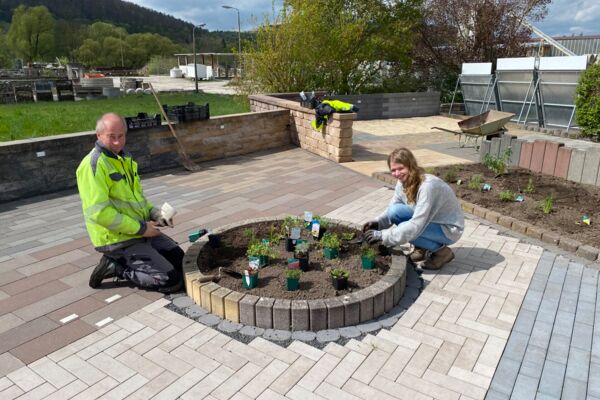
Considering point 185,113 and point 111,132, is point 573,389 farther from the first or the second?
point 185,113

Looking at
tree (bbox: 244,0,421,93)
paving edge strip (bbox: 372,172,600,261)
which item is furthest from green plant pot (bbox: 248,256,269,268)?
tree (bbox: 244,0,421,93)

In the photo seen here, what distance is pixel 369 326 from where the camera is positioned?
342 cm

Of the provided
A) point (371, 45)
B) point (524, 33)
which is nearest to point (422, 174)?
point (371, 45)

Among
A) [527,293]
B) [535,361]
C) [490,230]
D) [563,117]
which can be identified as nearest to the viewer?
[535,361]

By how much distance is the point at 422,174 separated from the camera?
4199 mm

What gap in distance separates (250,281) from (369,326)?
39.9 inches

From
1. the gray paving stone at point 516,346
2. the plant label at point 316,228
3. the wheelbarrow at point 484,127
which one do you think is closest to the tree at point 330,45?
the wheelbarrow at point 484,127

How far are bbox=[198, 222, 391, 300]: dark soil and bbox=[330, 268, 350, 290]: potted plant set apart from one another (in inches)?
1.7

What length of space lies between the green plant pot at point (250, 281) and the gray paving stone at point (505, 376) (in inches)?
74.0

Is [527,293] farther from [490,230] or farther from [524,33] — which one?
[524,33]

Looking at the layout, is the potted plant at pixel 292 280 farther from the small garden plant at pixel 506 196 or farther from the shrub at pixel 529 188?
the shrub at pixel 529 188

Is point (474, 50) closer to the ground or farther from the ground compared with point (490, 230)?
farther from the ground

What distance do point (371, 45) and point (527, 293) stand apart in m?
13.6

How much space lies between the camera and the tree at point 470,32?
18.4 meters
